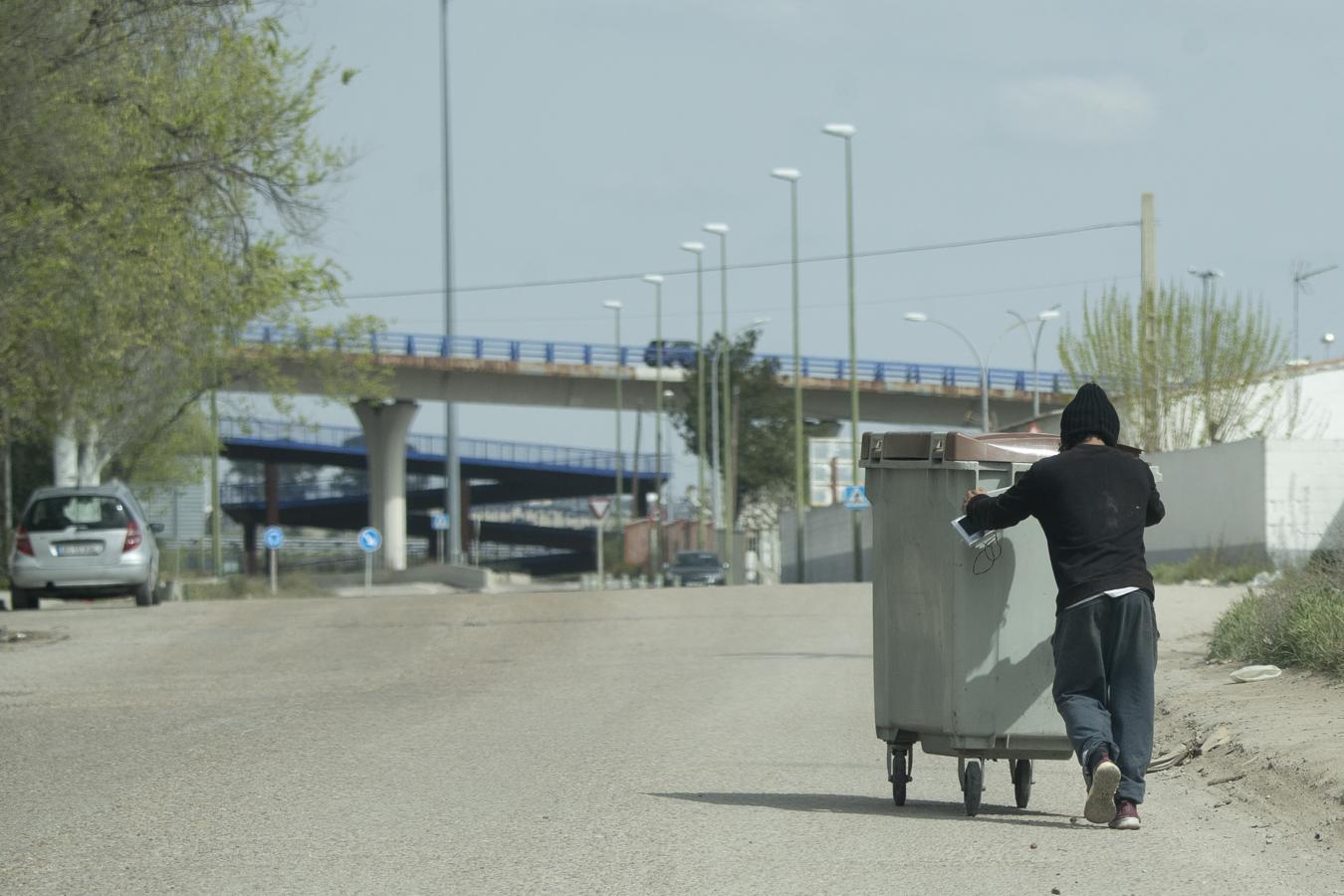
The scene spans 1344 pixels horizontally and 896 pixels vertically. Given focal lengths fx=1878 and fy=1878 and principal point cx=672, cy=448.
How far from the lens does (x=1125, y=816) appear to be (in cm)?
761

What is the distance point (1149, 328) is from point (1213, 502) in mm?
3689

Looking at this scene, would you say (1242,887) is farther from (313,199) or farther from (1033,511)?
(313,199)

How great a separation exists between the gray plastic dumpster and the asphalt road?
14.1 inches

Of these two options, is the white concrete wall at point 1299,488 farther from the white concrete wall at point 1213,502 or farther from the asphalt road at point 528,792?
the asphalt road at point 528,792

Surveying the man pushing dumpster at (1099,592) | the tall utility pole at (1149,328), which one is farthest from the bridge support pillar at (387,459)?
the man pushing dumpster at (1099,592)

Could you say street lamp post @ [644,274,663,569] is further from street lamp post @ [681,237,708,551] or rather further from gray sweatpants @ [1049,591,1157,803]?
gray sweatpants @ [1049,591,1157,803]

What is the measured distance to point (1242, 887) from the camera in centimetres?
654

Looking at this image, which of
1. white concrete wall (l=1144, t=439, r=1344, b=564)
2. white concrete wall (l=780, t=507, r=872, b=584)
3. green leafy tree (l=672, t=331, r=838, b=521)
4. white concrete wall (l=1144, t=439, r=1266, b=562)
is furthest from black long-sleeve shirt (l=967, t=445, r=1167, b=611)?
green leafy tree (l=672, t=331, r=838, b=521)

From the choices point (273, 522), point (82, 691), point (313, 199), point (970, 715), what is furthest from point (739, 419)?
point (970, 715)

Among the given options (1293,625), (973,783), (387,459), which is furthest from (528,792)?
(387,459)

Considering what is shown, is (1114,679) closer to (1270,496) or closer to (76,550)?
(76,550)

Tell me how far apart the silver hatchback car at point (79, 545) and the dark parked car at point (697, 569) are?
3087 cm

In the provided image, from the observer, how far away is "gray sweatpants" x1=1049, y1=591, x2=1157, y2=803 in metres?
7.60

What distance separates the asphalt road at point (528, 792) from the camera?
6.79 m
